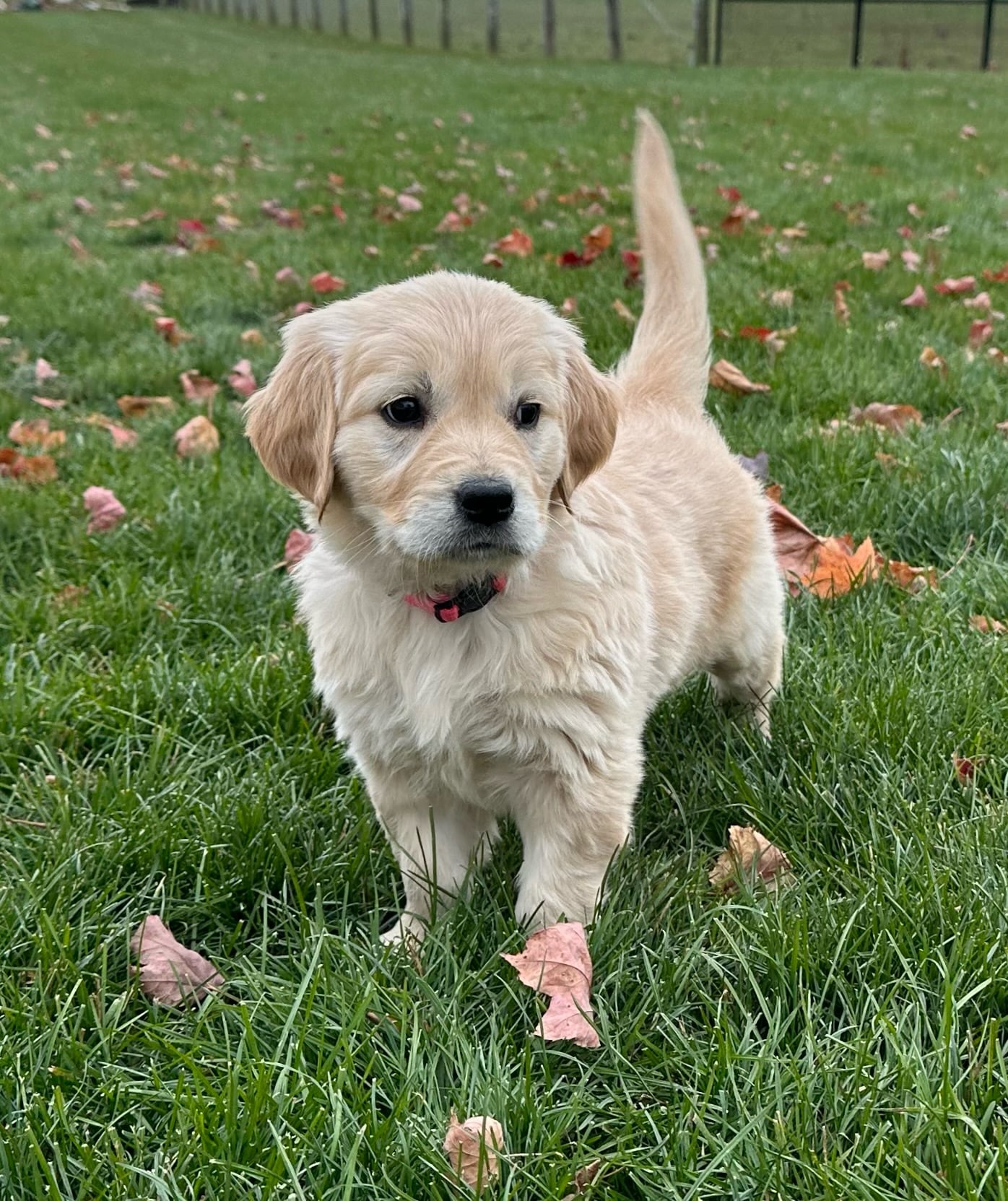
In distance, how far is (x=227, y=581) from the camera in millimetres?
2852

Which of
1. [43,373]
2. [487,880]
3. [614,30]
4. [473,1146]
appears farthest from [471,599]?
[614,30]

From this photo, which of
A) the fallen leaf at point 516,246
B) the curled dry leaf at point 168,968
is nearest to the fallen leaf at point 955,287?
the fallen leaf at point 516,246

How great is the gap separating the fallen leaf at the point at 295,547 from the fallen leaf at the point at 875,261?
3609mm

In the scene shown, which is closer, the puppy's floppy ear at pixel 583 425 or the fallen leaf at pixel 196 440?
the puppy's floppy ear at pixel 583 425

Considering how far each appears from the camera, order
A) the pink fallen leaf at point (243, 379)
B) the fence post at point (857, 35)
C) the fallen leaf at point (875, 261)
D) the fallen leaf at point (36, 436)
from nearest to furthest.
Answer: the fallen leaf at point (36, 436), the pink fallen leaf at point (243, 379), the fallen leaf at point (875, 261), the fence post at point (857, 35)

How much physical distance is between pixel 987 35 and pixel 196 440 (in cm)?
2351

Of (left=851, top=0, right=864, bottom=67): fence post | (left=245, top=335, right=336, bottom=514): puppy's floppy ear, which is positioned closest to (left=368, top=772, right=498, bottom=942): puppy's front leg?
(left=245, top=335, right=336, bottom=514): puppy's floppy ear

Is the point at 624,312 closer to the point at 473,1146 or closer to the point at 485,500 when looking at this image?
the point at 485,500

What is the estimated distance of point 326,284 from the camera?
515 centimetres

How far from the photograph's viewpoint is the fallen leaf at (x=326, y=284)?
16.9ft

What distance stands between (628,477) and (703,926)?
3.22ft

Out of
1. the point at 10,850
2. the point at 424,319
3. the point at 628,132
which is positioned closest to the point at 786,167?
the point at 628,132

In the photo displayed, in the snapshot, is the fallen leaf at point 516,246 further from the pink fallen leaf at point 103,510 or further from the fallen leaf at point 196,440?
the pink fallen leaf at point 103,510

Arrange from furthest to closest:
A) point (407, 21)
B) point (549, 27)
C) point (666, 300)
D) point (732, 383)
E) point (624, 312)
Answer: point (407, 21)
point (549, 27)
point (624, 312)
point (732, 383)
point (666, 300)
